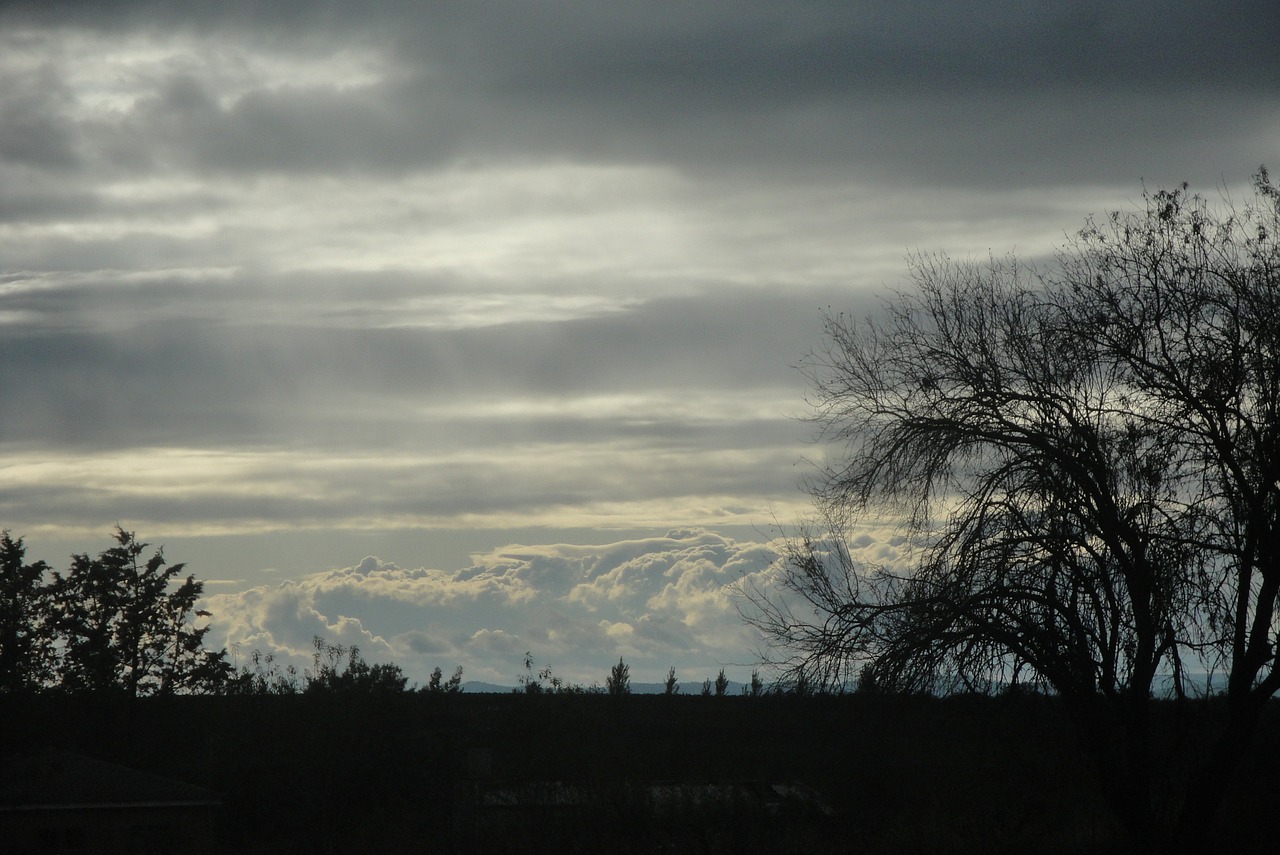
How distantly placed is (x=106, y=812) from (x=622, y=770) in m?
17.8

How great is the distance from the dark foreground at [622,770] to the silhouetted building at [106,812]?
0.55m

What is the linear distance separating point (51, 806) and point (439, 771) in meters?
11.1

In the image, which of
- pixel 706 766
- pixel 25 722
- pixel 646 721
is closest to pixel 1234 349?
pixel 25 722

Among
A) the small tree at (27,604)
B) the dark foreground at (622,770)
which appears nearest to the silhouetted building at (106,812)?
the dark foreground at (622,770)

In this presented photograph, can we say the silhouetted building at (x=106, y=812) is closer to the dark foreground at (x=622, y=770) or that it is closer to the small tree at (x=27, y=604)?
the dark foreground at (x=622, y=770)

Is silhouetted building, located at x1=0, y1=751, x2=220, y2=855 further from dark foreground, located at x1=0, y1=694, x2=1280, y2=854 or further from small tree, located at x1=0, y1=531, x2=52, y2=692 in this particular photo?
small tree, located at x1=0, y1=531, x2=52, y2=692

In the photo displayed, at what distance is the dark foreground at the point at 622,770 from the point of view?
80.7 feet

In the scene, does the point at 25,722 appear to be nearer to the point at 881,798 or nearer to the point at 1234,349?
the point at 881,798

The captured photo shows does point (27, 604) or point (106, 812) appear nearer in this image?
point (106, 812)

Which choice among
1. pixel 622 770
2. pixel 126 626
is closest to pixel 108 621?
pixel 126 626

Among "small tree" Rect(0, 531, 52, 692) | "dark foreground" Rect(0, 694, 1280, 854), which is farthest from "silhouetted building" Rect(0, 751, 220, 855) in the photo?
"small tree" Rect(0, 531, 52, 692)

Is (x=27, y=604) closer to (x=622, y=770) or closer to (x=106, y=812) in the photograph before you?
(x=106, y=812)

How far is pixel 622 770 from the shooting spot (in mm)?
29531

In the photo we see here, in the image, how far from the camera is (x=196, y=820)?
3781 cm
